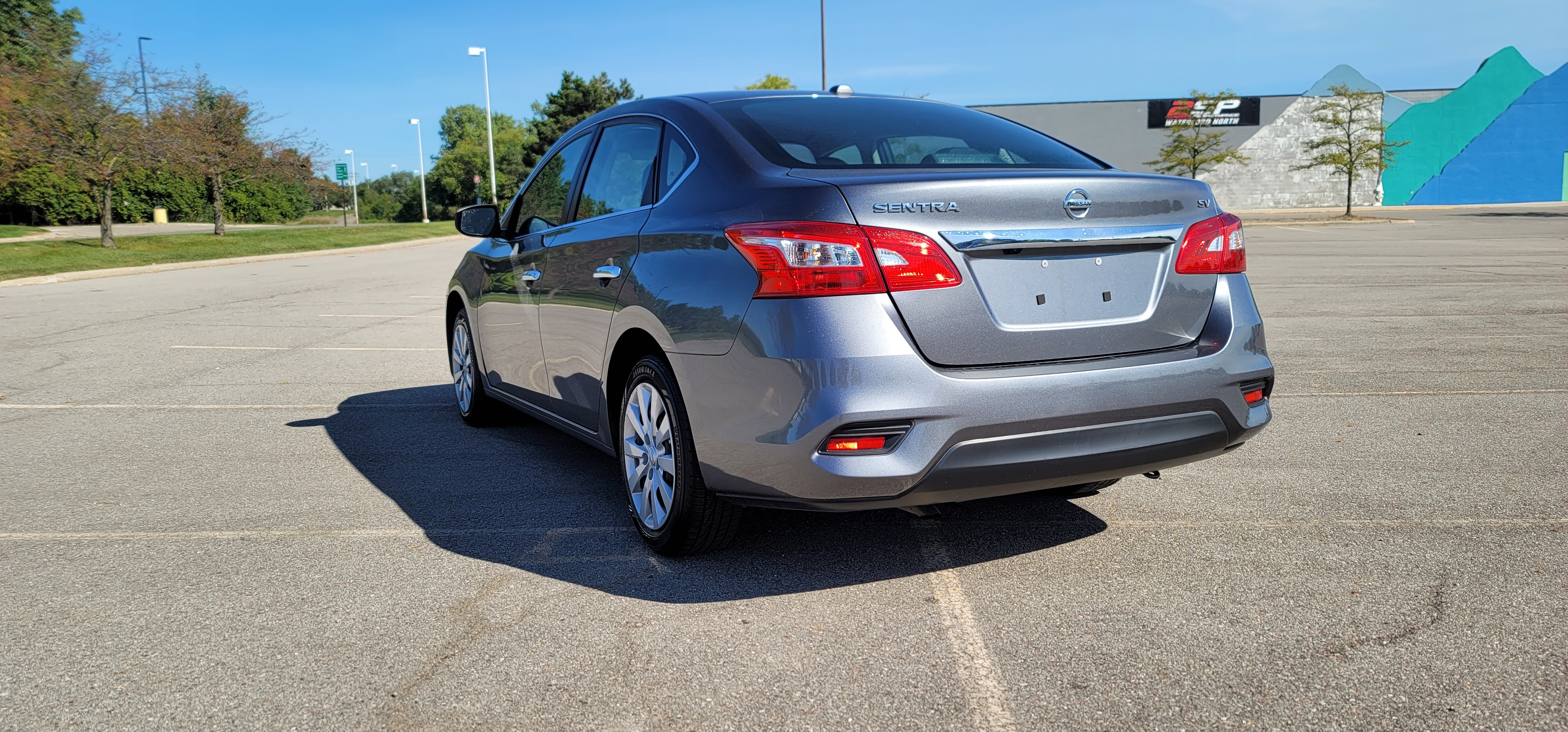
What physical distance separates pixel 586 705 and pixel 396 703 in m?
0.48

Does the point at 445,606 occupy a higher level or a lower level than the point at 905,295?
lower

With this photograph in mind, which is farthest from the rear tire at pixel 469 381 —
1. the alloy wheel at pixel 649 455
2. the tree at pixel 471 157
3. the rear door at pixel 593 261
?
the tree at pixel 471 157

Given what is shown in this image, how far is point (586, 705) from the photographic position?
274 centimetres

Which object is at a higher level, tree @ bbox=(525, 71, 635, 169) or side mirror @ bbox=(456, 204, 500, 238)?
tree @ bbox=(525, 71, 635, 169)

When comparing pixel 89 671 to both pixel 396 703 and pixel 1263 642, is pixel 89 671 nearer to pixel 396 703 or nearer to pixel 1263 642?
pixel 396 703

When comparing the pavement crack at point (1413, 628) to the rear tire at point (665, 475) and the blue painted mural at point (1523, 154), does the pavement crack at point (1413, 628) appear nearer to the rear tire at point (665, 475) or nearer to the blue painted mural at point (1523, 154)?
the rear tire at point (665, 475)

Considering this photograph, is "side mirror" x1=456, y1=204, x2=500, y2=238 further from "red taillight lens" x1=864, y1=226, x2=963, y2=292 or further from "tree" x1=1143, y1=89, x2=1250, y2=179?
"tree" x1=1143, y1=89, x2=1250, y2=179

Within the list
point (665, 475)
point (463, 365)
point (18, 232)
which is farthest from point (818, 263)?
point (18, 232)

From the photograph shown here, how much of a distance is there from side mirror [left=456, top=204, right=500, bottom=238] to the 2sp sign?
63490mm

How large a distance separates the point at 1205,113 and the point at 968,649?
219ft

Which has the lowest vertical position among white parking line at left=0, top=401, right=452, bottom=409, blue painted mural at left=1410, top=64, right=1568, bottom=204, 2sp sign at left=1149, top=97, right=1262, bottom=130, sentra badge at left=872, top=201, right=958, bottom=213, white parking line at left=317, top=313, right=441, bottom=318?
white parking line at left=0, top=401, right=452, bottom=409

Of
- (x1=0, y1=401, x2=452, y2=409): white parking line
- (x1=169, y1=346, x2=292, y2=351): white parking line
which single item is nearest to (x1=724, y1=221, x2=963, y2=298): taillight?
(x1=0, y1=401, x2=452, y2=409): white parking line

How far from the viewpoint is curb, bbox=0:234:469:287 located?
62.2ft

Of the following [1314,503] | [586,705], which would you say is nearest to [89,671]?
[586,705]
